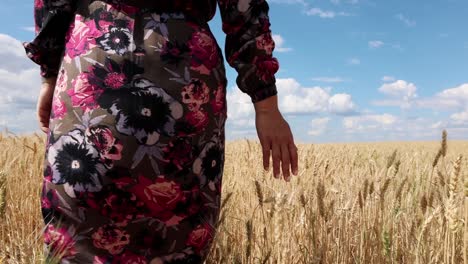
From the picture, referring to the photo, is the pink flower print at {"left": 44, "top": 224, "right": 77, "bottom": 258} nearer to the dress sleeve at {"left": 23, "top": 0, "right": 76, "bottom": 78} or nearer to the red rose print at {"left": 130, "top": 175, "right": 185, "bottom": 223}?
the red rose print at {"left": 130, "top": 175, "right": 185, "bottom": 223}

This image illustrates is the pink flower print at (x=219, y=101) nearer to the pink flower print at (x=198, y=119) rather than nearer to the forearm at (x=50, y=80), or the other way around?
the pink flower print at (x=198, y=119)

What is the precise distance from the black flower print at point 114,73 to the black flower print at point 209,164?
221mm

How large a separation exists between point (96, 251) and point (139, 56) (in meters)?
0.43

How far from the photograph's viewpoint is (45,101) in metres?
1.35

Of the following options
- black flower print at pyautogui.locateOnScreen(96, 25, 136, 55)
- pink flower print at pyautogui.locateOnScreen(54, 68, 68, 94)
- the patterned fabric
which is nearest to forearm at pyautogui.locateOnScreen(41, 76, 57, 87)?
the patterned fabric

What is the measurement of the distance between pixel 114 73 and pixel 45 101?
1.37 ft

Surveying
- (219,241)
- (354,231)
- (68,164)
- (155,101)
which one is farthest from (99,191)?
(354,231)

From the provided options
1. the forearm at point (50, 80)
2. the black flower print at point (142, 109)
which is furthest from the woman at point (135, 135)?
the forearm at point (50, 80)

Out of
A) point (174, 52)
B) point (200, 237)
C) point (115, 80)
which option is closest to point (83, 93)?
point (115, 80)

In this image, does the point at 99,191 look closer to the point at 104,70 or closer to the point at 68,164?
the point at 68,164

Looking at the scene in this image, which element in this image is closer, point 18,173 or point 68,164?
point 68,164

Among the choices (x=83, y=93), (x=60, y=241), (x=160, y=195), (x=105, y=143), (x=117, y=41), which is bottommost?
(x=60, y=241)

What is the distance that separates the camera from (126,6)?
3.44ft

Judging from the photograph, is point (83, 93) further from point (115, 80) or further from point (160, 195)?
point (160, 195)
